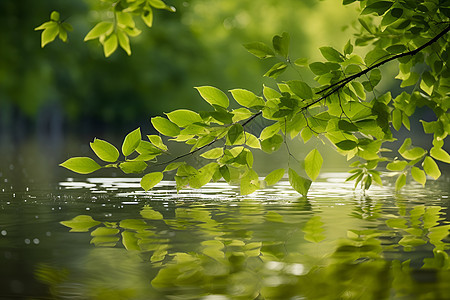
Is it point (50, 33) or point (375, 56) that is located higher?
point (50, 33)

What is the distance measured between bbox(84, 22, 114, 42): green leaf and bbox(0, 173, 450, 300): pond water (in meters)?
1.18

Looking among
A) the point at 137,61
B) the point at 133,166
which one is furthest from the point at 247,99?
the point at 137,61

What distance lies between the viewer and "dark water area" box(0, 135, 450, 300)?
3.43 m

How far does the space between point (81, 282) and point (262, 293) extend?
2.75 ft

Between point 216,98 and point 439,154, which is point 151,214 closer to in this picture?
point 439,154

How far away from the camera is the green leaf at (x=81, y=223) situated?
17.4ft

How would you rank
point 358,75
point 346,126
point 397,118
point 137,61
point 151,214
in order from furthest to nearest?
point 137,61, point 151,214, point 397,118, point 358,75, point 346,126

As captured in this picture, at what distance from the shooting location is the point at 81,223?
18.3ft

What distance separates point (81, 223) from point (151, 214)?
65 centimetres

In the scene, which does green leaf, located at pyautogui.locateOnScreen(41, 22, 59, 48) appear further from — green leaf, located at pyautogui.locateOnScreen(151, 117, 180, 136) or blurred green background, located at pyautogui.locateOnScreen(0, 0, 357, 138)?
blurred green background, located at pyautogui.locateOnScreen(0, 0, 357, 138)

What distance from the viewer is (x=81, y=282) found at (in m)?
3.56

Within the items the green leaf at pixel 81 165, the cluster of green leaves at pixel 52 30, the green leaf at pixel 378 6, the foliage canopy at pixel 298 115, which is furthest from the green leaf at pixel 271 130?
the cluster of green leaves at pixel 52 30

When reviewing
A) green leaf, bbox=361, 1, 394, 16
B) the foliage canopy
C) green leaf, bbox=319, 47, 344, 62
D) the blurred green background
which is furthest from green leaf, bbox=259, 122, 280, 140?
the blurred green background

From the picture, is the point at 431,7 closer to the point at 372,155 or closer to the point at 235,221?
the point at 372,155
